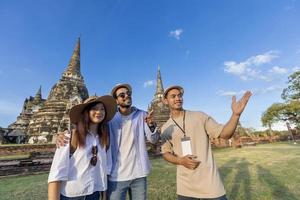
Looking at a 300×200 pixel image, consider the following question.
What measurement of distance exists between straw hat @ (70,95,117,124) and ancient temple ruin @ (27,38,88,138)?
938 inches

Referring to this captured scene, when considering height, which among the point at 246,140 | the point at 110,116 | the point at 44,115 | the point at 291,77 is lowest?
the point at 246,140

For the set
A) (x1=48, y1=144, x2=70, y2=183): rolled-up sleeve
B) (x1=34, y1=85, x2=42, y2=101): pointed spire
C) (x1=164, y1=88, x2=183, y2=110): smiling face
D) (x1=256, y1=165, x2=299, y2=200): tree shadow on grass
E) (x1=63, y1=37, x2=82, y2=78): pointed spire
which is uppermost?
(x1=63, y1=37, x2=82, y2=78): pointed spire

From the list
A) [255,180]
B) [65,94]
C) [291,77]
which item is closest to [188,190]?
[255,180]

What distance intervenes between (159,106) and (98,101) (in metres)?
31.9

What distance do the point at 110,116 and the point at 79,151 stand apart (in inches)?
23.4

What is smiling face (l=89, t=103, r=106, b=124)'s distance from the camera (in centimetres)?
210

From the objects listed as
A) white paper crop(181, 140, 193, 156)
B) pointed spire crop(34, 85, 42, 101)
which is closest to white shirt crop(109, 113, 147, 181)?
white paper crop(181, 140, 193, 156)

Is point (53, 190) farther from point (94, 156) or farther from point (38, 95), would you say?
point (38, 95)

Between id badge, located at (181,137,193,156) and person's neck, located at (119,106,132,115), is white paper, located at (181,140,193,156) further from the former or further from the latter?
person's neck, located at (119,106,132,115)

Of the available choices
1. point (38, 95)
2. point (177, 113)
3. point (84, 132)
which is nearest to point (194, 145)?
point (177, 113)

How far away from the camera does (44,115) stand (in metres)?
27.0

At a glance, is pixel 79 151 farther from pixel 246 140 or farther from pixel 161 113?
pixel 246 140

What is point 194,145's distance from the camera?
2.15m

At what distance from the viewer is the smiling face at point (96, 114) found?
6.90ft
